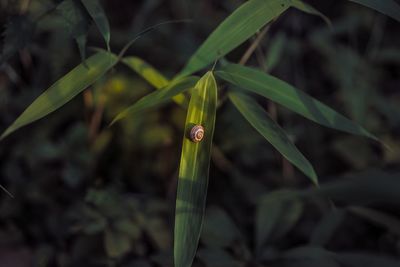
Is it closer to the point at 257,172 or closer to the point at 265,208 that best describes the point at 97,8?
the point at 265,208

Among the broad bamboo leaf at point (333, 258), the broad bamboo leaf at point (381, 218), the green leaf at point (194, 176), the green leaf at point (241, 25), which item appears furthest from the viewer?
the broad bamboo leaf at point (381, 218)

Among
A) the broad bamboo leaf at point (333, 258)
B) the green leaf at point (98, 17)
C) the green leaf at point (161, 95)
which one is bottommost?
the broad bamboo leaf at point (333, 258)

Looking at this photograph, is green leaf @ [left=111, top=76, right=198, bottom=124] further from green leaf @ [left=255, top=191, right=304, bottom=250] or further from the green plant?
green leaf @ [left=255, top=191, right=304, bottom=250]

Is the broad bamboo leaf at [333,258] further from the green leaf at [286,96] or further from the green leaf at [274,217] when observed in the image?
the green leaf at [286,96]

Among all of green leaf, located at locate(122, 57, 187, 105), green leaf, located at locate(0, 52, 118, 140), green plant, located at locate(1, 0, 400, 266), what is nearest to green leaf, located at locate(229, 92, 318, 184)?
green plant, located at locate(1, 0, 400, 266)

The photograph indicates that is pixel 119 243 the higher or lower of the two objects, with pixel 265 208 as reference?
higher

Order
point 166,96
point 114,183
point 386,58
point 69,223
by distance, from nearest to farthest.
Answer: point 166,96, point 69,223, point 114,183, point 386,58

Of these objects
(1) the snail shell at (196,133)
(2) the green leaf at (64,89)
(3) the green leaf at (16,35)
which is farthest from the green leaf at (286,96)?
(3) the green leaf at (16,35)

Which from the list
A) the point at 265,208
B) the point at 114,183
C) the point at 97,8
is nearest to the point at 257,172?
the point at 265,208
